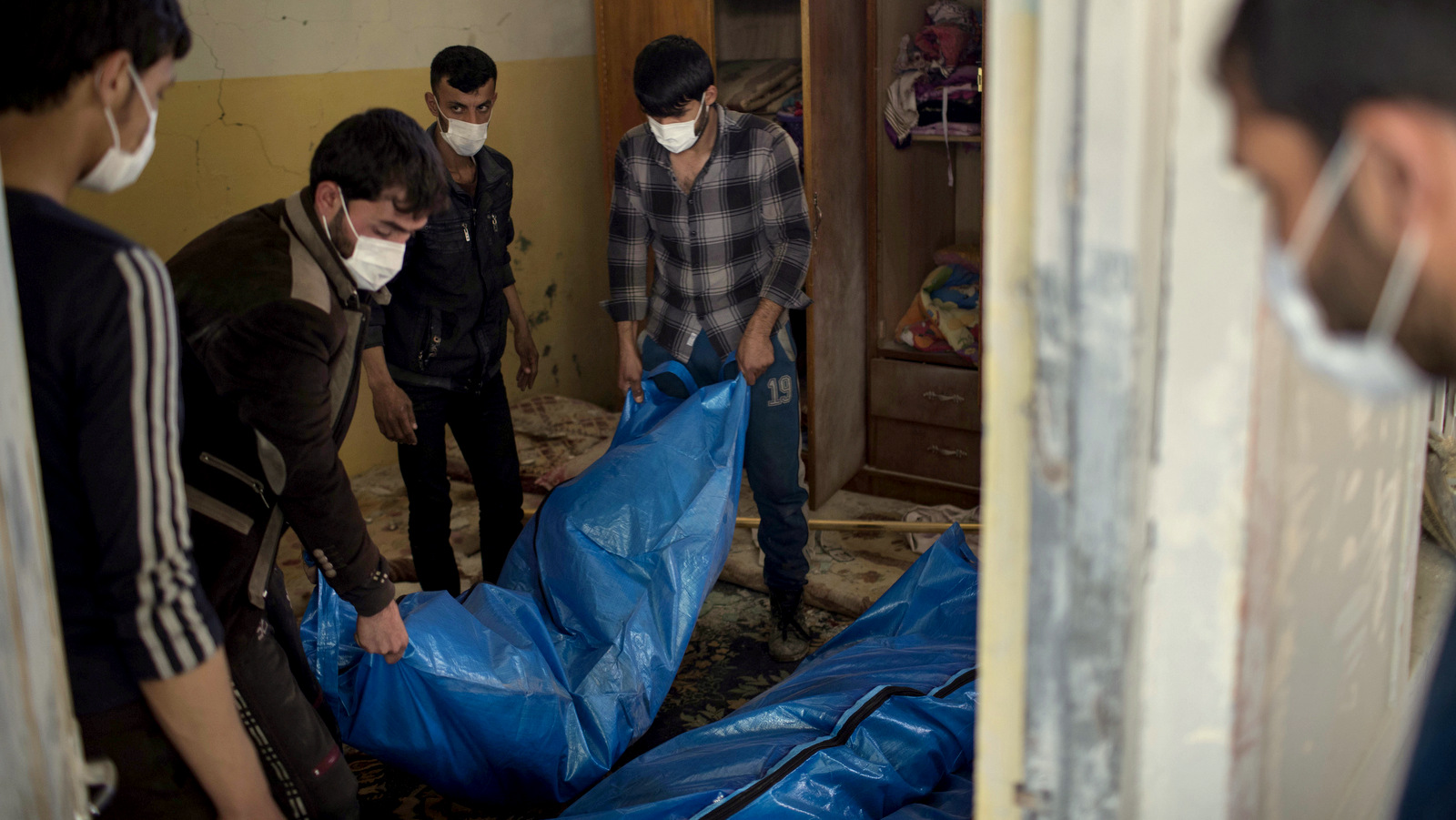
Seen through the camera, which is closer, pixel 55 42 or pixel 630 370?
pixel 55 42

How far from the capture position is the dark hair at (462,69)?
246cm

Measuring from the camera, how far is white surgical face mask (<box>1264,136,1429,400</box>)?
52 centimetres

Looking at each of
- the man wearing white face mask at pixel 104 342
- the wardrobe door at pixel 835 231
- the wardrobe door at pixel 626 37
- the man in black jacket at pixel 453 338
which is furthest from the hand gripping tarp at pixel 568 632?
the wardrobe door at pixel 626 37

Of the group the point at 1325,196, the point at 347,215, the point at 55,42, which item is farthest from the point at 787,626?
the point at 1325,196

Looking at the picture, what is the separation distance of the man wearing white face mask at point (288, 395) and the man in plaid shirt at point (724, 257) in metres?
0.98

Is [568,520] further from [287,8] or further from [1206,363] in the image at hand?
[287,8]

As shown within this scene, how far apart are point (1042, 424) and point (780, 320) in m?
1.86

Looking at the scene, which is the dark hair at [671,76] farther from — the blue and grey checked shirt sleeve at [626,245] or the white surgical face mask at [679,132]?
the blue and grey checked shirt sleeve at [626,245]

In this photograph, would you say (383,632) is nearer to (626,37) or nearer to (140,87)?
(140,87)

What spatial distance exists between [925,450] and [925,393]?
0.20 m

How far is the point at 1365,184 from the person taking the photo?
52 centimetres

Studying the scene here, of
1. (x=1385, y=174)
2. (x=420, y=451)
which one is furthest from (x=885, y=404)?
(x=1385, y=174)

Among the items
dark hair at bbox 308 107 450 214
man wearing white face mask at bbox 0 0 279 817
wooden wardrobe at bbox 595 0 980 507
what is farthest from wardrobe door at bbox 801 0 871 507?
man wearing white face mask at bbox 0 0 279 817

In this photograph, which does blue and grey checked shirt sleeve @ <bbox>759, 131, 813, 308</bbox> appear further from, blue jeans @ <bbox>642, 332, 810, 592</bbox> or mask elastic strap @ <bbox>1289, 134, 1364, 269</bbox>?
mask elastic strap @ <bbox>1289, 134, 1364, 269</bbox>
